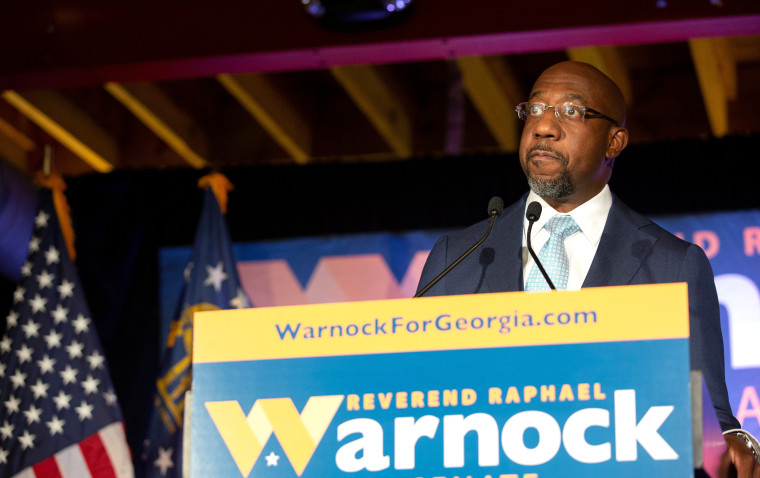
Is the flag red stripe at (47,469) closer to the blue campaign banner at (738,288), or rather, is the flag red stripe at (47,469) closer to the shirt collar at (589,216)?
the blue campaign banner at (738,288)

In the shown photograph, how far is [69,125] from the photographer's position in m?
5.54

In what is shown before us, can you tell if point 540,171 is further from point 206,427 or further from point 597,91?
point 206,427

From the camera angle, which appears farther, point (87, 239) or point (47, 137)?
point (47, 137)

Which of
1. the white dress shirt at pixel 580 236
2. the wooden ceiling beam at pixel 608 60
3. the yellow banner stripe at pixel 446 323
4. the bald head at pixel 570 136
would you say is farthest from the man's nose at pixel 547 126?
the wooden ceiling beam at pixel 608 60

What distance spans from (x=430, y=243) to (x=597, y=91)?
266 cm

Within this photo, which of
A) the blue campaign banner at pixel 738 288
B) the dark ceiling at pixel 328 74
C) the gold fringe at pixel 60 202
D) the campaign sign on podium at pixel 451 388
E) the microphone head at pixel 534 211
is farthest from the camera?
the gold fringe at pixel 60 202

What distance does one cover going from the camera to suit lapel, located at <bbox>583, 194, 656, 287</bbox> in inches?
81.4

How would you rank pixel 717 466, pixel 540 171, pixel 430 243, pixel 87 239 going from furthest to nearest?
pixel 87 239, pixel 430 243, pixel 540 171, pixel 717 466

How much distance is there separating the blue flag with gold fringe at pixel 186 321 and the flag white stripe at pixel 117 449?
0.50ft

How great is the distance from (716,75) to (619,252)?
10.0ft

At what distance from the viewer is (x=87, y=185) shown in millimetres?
5297

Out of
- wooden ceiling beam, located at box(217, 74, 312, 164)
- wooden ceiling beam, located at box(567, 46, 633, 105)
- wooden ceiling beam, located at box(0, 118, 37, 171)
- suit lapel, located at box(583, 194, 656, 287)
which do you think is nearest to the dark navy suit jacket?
suit lapel, located at box(583, 194, 656, 287)

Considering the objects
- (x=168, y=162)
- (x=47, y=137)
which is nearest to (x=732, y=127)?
(x=168, y=162)

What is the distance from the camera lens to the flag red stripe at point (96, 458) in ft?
14.8
